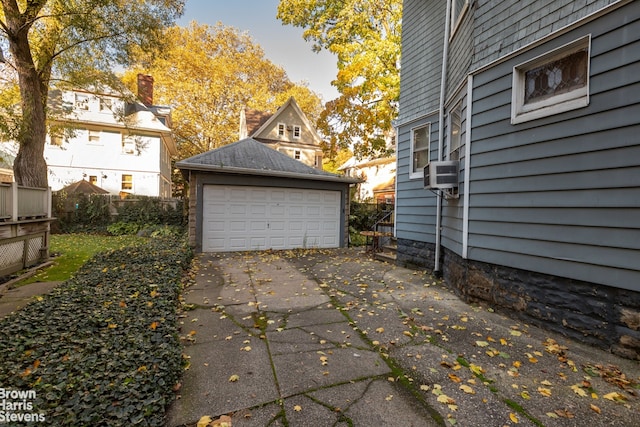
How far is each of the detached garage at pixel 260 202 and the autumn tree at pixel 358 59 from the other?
15.5 feet

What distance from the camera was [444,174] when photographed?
14.8ft

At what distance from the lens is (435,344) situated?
2.92m

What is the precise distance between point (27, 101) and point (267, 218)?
6690mm

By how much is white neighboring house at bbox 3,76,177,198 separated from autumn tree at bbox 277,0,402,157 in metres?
10.4

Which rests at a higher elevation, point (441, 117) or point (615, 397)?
point (441, 117)

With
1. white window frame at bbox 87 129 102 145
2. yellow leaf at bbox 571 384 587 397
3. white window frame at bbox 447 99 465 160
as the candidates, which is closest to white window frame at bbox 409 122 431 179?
white window frame at bbox 447 99 465 160

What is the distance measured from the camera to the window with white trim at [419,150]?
635 cm

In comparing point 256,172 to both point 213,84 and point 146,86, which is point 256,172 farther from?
point 213,84

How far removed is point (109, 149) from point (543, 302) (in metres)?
20.7

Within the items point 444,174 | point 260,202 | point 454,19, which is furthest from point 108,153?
point 444,174

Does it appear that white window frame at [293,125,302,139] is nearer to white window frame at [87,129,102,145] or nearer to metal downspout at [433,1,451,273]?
white window frame at [87,129,102,145]

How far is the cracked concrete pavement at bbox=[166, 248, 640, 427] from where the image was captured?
1.92 metres

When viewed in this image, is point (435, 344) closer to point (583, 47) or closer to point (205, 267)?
point (583, 47)

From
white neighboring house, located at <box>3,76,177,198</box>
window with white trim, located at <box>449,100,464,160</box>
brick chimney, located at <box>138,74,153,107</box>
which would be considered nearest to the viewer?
window with white trim, located at <box>449,100,464,160</box>
